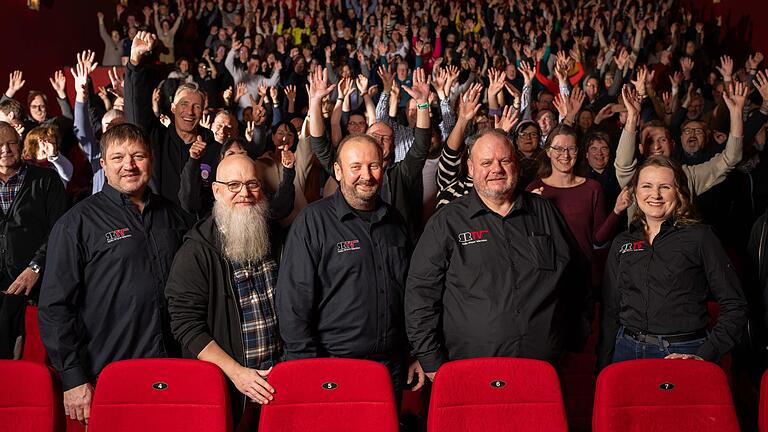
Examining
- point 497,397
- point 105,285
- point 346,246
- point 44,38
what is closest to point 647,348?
point 497,397

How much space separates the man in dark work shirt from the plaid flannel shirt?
0.51m

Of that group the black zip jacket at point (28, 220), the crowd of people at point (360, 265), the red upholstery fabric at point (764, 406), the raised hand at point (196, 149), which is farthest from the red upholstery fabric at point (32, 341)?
the red upholstery fabric at point (764, 406)

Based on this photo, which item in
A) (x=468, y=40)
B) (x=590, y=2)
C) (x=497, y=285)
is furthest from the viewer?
(x=590, y=2)

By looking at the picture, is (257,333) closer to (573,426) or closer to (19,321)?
(19,321)

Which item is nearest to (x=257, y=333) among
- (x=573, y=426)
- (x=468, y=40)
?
(x=573, y=426)

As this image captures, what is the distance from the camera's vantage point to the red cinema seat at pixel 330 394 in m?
2.34

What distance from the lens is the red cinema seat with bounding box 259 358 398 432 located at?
234 centimetres

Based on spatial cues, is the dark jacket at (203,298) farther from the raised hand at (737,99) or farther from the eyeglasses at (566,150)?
the raised hand at (737,99)

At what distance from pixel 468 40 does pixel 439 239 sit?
885 centimetres

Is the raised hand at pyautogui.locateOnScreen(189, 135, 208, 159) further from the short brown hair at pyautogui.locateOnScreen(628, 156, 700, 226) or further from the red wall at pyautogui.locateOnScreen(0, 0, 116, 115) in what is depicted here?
the red wall at pyautogui.locateOnScreen(0, 0, 116, 115)

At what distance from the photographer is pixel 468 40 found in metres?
11.1

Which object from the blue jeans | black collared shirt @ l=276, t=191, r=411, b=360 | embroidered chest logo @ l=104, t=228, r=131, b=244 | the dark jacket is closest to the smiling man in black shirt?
embroidered chest logo @ l=104, t=228, r=131, b=244

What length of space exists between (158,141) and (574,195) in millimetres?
2282

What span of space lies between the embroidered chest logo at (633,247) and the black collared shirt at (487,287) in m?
0.33
